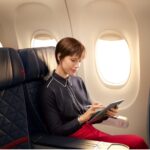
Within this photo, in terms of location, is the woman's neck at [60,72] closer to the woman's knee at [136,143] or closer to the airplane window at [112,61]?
the woman's knee at [136,143]

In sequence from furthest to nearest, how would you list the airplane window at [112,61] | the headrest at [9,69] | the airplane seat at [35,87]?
the airplane window at [112,61] < the airplane seat at [35,87] < the headrest at [9,69]

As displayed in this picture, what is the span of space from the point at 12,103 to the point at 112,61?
159 cm

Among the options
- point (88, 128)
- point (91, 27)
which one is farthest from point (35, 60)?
point (91, 27)

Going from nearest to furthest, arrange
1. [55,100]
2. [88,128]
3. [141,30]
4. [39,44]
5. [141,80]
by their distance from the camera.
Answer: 1. [55,100]
2. [88,128]
3. [141,30]
4. [141,80]
5. [39,44]

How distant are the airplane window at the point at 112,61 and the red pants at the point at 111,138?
99cm

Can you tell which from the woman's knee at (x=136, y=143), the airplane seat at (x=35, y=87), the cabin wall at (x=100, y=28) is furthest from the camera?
the cabin wall at (x=100, y=28)

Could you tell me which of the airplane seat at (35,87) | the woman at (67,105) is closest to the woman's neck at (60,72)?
the woman at (67,105)

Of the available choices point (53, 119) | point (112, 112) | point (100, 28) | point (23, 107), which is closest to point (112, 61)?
point (100, 28)

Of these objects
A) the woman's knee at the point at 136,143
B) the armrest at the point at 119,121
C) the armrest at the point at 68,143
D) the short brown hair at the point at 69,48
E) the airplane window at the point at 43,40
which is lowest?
the woman's knee at the point at 136,143

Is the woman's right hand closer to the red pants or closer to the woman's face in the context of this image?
the red pants

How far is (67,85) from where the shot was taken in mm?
2221

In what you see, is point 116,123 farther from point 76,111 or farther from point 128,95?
point 128,95

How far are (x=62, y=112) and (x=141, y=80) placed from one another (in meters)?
1.15

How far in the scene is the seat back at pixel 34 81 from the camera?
2109mm
